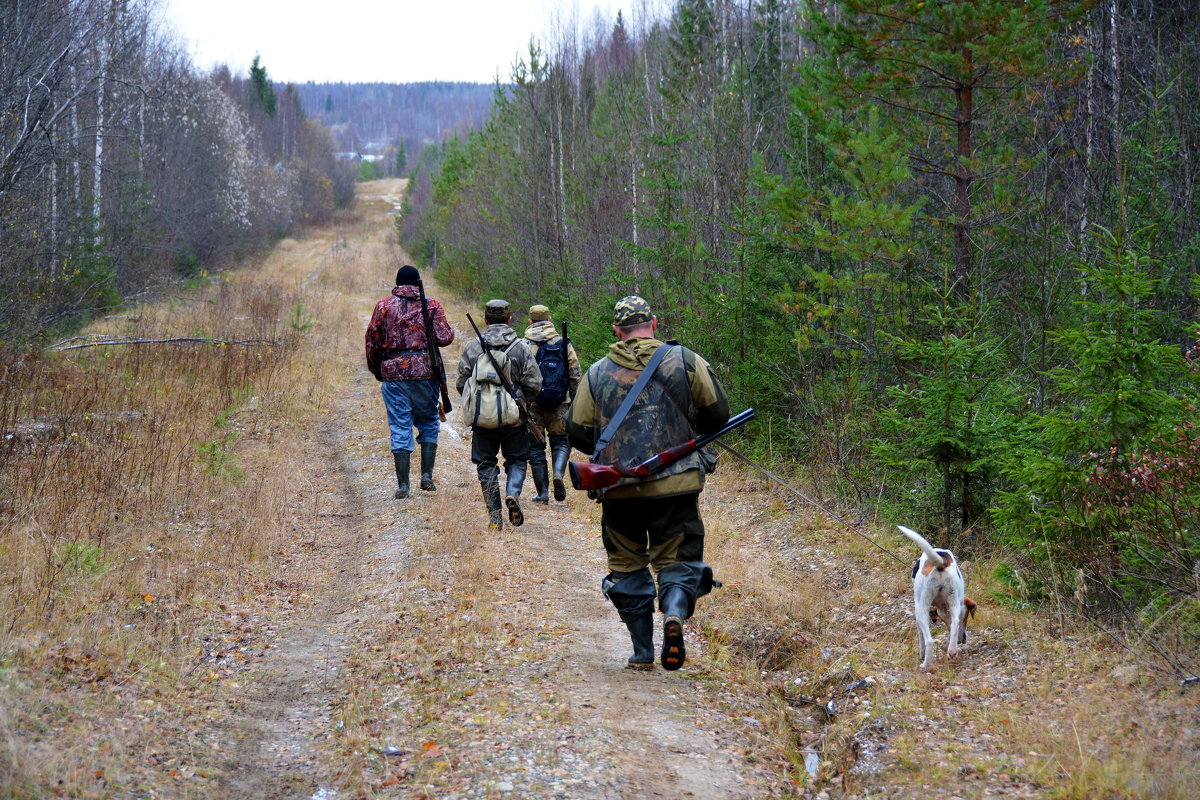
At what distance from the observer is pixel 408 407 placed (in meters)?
9.38

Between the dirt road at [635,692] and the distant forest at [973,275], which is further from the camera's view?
the distant forest at [973,275]

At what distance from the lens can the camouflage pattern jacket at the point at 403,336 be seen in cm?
900

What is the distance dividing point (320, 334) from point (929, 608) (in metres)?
18.9

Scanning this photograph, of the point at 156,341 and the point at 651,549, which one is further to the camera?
the point at 156,341

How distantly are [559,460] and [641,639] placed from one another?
4.68 metres

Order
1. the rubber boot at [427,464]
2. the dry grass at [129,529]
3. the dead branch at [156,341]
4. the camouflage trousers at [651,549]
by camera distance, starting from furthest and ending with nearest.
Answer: the dead branch at [156,341]
the rubber boot at [427,464]
the camouflage trousers at [651,549]
the dry grass at [129,529]

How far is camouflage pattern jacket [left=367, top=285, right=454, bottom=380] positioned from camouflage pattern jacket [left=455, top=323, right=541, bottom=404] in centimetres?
71

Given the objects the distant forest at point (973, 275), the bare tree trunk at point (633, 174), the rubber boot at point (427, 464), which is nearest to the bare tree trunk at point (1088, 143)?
the distant forest at point (973, 275)

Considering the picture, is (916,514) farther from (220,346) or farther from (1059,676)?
(220,346)

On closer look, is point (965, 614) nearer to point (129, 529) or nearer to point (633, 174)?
point (129, 529)

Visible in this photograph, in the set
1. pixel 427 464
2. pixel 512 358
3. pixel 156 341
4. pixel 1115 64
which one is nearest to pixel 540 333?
pixel 512 358

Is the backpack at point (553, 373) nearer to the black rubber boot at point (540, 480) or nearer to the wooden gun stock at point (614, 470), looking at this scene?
the black rubber boot at point (540, 480)

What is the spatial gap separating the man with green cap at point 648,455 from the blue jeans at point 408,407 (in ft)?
14.2

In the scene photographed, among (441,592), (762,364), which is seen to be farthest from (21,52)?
(762,364)
